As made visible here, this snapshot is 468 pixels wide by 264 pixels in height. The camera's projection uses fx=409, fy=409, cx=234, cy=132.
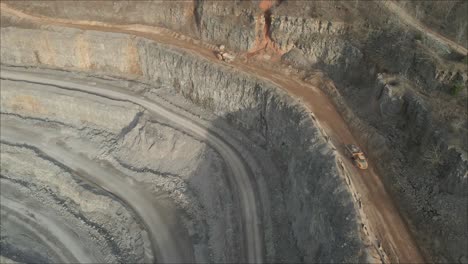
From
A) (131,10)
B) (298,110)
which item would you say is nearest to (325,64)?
(298,110)

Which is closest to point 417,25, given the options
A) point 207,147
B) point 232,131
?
point 232,131

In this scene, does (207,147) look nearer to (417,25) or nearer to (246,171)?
(246,171)

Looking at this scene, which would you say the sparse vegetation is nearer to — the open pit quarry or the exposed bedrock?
the open pit quarry

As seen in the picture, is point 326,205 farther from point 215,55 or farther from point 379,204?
point 215,55

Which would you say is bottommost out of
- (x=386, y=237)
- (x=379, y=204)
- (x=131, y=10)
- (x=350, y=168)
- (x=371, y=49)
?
(x=386, y=237)

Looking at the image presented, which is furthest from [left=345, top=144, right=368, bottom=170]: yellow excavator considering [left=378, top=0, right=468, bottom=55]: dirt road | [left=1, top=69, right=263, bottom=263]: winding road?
[left=378, top=0, right=468, bottom=55]: dirt road

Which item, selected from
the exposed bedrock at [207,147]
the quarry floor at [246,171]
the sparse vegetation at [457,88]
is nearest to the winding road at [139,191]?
the quarry floor at [246,171]
